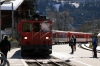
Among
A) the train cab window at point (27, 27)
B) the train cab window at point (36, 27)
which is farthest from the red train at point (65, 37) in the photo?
the train cab window at point (27, 27)

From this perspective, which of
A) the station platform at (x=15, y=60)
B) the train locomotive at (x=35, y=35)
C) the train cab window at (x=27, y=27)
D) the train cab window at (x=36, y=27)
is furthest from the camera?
the train cab window at (x=36, y=27)

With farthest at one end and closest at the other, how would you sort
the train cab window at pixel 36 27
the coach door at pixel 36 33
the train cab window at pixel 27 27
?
1. the train cab window at pixel 36 27
2. the train cab window at pixel 27 27
3. the coach door at pixel 36 33

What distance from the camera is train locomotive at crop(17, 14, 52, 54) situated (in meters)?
26.5

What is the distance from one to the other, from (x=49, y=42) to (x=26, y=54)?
4.38m

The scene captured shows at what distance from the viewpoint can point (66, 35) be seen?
72.5 m

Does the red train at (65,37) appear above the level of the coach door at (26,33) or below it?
below

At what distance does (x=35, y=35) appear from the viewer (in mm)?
26844

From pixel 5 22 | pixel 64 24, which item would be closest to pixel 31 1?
pixel 5 22

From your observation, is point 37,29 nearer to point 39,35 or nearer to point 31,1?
point 39,35

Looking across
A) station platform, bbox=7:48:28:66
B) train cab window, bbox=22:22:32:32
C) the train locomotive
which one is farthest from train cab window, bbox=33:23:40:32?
station platform, bbox=7:48:28:66

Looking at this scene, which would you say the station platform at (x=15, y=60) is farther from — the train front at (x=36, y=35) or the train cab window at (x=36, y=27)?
the train cab window at (x=36, y=27)

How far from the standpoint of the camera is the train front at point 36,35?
26.5 metres

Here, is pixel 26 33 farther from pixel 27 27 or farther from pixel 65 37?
pixel 65 37

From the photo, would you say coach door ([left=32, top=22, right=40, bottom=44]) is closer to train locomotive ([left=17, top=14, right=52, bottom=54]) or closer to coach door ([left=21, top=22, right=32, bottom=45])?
train locomotive ([left=17, top=14, right=52, bottom=54])
